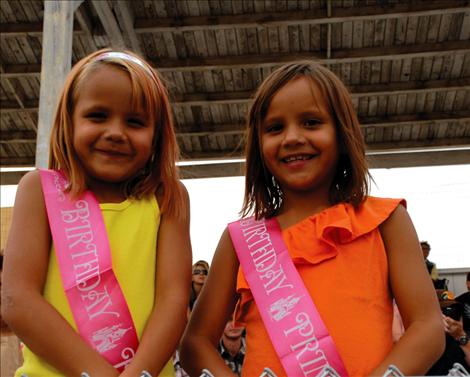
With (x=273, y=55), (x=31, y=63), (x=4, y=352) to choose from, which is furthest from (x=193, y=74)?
(x=4, y=352)

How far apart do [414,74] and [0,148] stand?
25.4 feet

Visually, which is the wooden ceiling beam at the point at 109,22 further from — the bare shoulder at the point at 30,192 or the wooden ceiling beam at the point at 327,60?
the bare shoulder at the point at 30,192

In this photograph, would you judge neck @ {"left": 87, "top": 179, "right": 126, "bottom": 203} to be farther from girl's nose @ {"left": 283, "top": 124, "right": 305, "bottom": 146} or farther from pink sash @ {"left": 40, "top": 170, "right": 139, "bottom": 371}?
girl's nose @ {"left": 283, "top": 124, "right": 305, "bottom": 146}

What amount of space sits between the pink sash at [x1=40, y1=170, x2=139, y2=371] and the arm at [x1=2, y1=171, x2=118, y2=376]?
4 centimetres

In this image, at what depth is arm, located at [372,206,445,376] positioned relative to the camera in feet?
4.89

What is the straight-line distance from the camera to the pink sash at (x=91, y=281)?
1534 mm

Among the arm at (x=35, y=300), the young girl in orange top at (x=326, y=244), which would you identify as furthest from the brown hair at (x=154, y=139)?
the young girl in orange top at (x=326, y=244)

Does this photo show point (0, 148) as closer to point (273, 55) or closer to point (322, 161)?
point (273, 55)

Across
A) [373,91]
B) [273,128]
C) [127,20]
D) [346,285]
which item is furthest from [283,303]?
[373,91]

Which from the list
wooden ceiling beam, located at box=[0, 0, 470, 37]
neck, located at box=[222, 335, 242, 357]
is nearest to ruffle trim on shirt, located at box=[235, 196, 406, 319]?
neck, located at box=[222, 335, 242, 357]

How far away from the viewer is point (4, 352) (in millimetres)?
3338

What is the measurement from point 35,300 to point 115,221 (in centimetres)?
28

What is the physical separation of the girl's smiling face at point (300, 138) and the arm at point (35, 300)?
634 millimetres

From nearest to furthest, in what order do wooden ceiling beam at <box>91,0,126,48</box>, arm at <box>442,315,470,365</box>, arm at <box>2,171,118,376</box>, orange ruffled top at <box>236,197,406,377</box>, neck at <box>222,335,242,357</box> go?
arm at <box>2,171,118,376</box> → orange ruffled top at <box>236,197,406,377</box> → arm at <box>442,315,470,365</box> → neck at <box>222,335,242,357</box> → wooden ceiling beam at <box>91,0,126,48</box>
